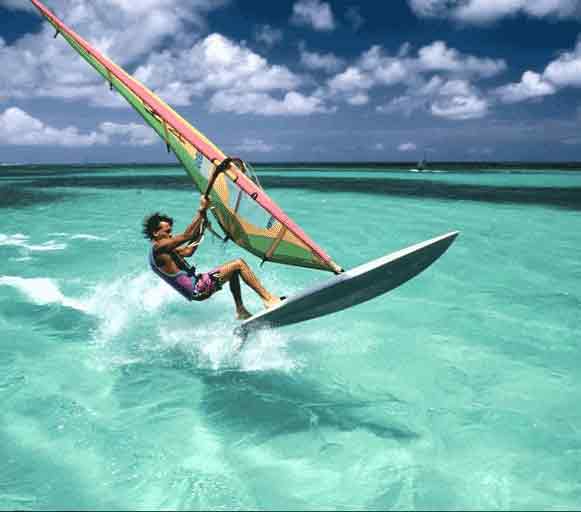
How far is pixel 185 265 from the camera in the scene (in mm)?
6277

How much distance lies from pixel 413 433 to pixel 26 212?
84.2 ft

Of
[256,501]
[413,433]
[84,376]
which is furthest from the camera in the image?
[84,376]

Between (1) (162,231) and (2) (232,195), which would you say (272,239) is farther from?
(1) (162,231)

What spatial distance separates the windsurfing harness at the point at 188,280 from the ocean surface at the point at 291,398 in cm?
51

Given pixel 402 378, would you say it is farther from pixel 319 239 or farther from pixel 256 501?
pixel 319 239

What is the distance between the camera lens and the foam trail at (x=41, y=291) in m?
9.91

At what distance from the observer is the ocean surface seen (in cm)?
459

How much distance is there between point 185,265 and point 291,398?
2135 mm

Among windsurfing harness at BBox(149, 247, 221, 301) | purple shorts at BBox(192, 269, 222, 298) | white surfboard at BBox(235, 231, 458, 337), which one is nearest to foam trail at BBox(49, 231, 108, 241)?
windsurfing harness at BBox(149, 247, 221, 301)

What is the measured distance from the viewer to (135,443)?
17.0 ft

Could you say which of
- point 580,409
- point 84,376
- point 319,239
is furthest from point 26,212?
point 580,409

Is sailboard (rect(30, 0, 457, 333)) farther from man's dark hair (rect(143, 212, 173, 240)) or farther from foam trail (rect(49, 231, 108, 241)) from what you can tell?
foam trail (rect(49, 231, 108, 241))

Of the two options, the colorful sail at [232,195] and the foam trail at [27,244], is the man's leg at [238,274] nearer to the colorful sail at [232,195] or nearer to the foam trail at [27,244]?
the colorful sail at [232,195]

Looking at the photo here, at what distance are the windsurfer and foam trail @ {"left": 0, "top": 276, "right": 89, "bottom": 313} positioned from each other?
412cm
